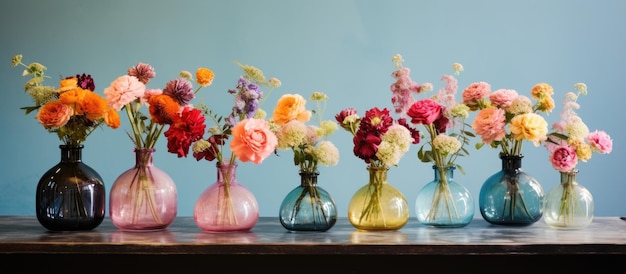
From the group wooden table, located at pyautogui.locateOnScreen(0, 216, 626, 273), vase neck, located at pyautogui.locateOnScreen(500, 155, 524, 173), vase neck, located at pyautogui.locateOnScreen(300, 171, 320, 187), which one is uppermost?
vase neck, located at pyautogui.locateOnScreen(500, 155, 524, 173)

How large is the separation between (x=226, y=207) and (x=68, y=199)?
1.24 feet

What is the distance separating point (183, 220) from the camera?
2113mm

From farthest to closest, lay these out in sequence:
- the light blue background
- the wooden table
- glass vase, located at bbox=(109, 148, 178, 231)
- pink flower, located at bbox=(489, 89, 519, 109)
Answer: the light blue background, pink flower, located at bbox=(489, 89, 519, 109), glass vase, located at bbox=(109, 148, 178, 231), the wooden table

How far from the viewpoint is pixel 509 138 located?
2.00 meters

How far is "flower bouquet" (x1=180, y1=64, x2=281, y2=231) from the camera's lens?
174cm

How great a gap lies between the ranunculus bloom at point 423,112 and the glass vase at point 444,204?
16 cm

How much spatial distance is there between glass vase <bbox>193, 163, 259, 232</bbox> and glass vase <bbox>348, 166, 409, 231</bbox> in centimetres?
25

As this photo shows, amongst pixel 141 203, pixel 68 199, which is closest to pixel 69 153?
pixel 68 199

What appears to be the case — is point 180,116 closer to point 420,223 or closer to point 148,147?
point 148,147

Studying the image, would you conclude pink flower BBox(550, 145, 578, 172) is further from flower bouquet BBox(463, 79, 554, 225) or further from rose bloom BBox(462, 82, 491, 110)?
rose bloom BBox(462, 82, 491, 110)

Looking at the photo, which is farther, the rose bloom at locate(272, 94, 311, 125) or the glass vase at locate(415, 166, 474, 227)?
the glass vase at locate(415, 166, 474, 227)

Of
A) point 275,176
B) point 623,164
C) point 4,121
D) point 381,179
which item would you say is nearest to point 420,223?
point 381,179

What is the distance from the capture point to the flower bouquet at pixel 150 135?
1.75m

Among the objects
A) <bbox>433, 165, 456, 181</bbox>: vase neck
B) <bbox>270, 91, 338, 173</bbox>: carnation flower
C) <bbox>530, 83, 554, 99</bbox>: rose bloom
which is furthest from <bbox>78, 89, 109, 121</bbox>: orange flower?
<bbox>530, 83, 554, 99</bbox>: rose bloom
